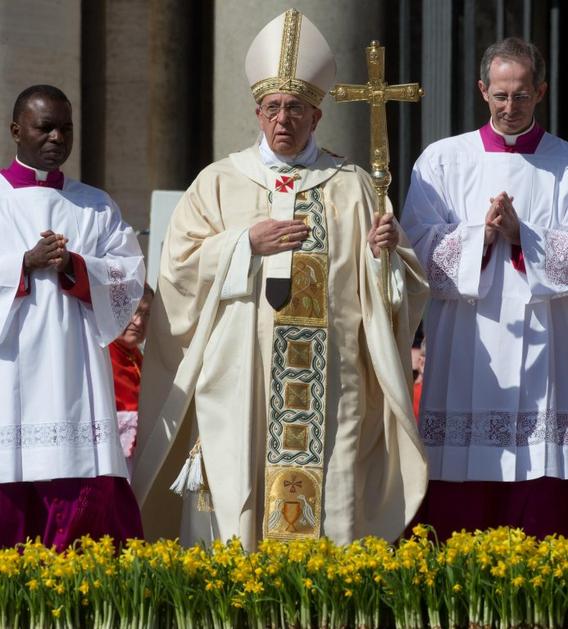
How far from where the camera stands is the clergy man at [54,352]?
716cm

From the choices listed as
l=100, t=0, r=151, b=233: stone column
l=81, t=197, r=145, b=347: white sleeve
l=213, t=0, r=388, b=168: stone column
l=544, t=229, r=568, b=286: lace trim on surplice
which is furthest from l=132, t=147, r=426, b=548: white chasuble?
l=100, t=0, r=151, b=233: stone column

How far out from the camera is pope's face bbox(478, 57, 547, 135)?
7.49 m

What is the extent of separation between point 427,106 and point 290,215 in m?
3.32

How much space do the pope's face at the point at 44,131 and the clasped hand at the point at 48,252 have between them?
0.36 meters

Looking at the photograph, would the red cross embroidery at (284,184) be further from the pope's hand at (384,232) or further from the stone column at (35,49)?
the stone column at (35,49)

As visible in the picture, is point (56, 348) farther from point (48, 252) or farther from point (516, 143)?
point (516, 143)

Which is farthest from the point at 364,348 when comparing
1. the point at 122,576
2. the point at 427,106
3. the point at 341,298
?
the point at 427,106

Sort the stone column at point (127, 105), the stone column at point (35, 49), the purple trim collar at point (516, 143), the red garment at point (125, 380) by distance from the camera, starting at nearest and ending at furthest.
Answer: the purple trim collar at point (516, 143), the red garment at point (125, 380), the stone column at point (35, 49), the stone column at point (127, 105)

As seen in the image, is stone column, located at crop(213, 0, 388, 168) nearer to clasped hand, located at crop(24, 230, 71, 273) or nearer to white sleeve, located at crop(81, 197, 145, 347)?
white sleeve, located at crop(81, 197, 145, 347)

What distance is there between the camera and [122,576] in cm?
593

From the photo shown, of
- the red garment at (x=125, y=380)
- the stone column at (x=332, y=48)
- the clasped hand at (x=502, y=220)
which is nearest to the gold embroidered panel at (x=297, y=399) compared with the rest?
the clasped hand at (x=502, y=220)

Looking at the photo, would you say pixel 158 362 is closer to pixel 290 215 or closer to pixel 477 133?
pixel 290 215

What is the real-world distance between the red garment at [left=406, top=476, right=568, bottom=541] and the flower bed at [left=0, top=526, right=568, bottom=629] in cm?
153

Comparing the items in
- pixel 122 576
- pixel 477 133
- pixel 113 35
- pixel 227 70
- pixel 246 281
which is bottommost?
pixel 122 576
